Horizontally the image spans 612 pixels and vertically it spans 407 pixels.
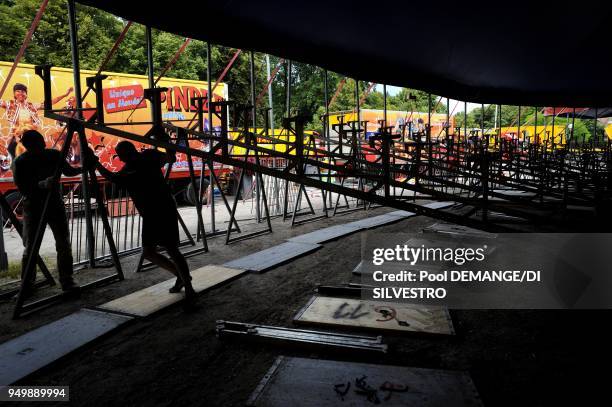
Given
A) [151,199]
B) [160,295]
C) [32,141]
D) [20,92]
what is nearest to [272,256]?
[160,295]

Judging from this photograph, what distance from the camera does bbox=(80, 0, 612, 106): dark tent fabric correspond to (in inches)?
186

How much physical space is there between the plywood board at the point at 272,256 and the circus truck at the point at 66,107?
98.2 inches

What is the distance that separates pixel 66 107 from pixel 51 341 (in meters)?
8.88

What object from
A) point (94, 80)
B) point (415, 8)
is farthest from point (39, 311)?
point (415, 8)

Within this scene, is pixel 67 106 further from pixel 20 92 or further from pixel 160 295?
pixel 160 295

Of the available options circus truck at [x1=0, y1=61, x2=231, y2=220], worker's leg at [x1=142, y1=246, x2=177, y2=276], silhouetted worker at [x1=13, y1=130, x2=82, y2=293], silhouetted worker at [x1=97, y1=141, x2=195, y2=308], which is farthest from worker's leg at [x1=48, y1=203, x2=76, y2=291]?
circus truck at [x1=0, y1=61, x2=231, y2=220]

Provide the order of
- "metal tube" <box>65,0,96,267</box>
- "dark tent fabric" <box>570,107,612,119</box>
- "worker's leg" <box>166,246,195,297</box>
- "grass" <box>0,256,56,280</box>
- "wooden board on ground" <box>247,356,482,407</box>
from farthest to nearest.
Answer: "dark tent fabric" <box>570,107,612,119</box>, "grass" <box>0,256,56,280</box>, "metal tube" <box>65,0,96,267</box>, "worker's leg" <box>166,246,195,297</box>, "wooden board on ground" <box>247,356,482,407</box>

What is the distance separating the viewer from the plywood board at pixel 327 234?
26.0ft

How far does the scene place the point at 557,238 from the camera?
5207 mm

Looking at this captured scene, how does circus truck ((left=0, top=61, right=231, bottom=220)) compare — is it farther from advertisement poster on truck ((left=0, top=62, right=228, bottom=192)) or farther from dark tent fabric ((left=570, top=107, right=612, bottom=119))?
dark tent fabric ((left=570, top=107, right=612, bottom=119))

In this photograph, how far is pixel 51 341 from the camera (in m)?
3.66

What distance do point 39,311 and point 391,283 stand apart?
4234mm

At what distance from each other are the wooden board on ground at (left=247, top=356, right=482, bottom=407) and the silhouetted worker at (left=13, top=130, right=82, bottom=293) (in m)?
3.32

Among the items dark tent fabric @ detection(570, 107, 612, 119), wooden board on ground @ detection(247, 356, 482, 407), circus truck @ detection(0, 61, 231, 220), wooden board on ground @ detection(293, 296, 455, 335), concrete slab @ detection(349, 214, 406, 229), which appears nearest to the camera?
wooden board on ground @ detection(247, 356, 482, 407)
